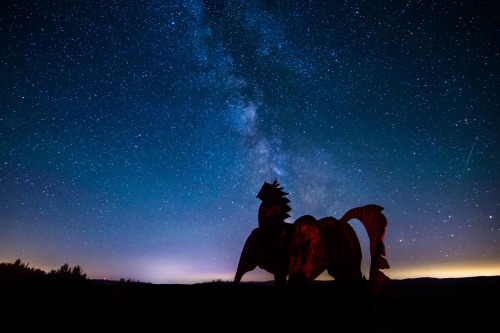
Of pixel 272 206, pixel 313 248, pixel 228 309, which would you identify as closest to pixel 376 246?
pixel 313 248

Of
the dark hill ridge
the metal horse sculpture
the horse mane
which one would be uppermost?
the horse mane

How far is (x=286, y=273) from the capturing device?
4.62 meters

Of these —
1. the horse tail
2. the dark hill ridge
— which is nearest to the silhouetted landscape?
the dark hill ridge

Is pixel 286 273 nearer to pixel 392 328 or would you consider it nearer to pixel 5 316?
pixel 392 328

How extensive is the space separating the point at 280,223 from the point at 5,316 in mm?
4346

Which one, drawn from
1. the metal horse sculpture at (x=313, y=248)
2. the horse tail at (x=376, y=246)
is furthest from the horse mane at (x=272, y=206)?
the horse tail at (x=376, y=246)

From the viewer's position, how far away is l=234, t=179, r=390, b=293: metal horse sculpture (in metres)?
4.25

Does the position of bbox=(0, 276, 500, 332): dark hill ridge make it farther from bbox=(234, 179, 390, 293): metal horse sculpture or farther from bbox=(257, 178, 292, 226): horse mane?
bbox=(257, 178, 292, 226): horse mane

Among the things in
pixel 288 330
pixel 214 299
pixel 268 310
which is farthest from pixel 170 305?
pixel 288 330

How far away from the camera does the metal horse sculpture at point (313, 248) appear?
4.25m

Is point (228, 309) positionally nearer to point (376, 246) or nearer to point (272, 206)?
point (272, 206)

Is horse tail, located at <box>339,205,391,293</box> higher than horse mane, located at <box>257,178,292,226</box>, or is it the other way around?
horse mane, located at <box>257,178,292,226</box>

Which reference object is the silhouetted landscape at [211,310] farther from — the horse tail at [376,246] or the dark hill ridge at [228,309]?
the horse tail at [376,246]

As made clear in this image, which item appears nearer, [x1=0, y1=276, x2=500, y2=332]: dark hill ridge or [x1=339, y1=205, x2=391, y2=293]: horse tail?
[x1=0, y1=276, x2=500, y2=332]: dark hill ridge
